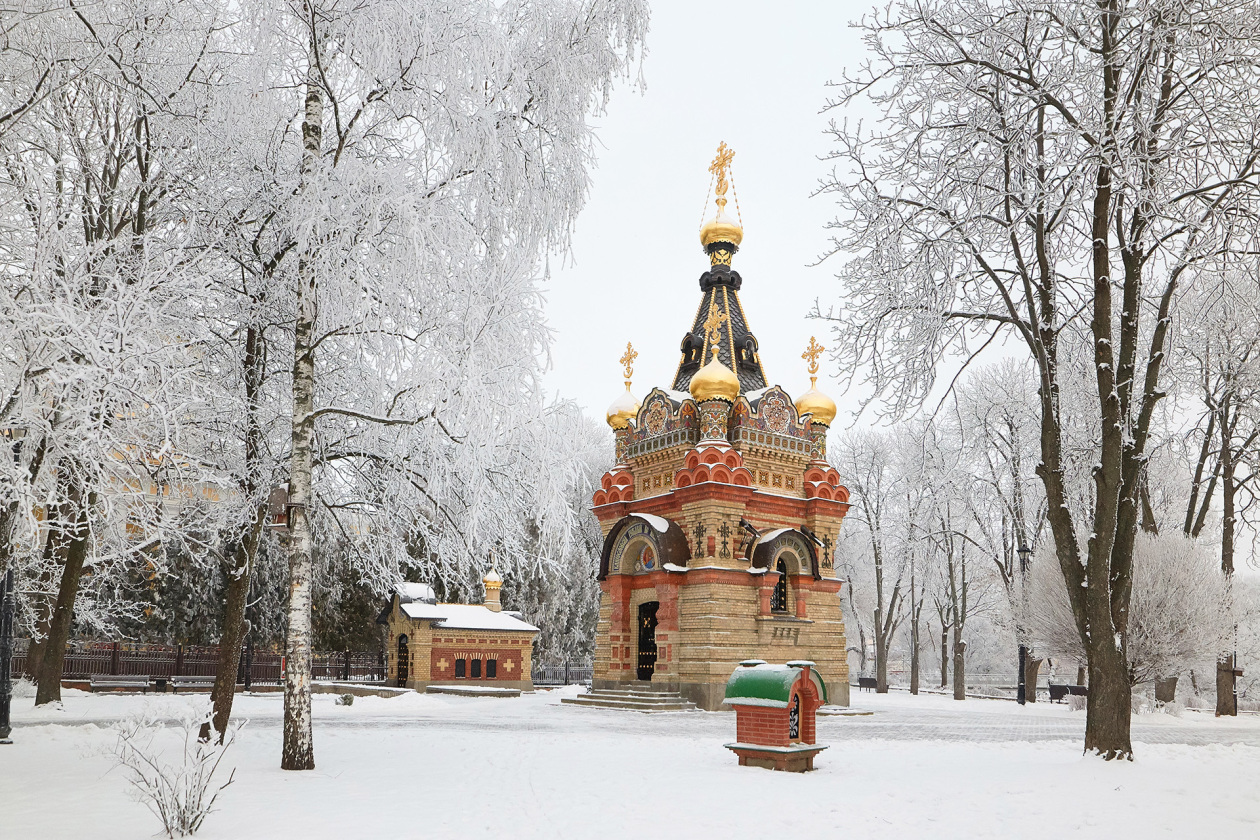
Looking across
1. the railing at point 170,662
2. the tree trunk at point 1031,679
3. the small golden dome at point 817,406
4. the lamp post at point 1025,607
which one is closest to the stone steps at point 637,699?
the small golden dome at point 817,406

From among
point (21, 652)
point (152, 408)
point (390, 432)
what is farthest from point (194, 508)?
point (21, 652)

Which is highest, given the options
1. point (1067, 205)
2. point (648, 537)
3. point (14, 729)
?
point (1067, 205)

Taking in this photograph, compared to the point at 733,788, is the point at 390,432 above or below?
above

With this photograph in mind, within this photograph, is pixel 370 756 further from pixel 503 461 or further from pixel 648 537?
pixel 648 537

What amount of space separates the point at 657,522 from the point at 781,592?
14.2ft

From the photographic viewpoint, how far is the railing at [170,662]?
27.3 metres

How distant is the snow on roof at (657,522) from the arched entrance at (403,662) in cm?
1043

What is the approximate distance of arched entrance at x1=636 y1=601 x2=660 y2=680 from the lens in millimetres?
26031

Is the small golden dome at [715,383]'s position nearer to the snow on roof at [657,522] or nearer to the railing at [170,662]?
the snow on roof at [657,522]

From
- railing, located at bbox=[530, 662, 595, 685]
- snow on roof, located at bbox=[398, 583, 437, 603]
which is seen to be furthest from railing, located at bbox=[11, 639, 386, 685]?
railing, located at bbox=[530, 662, 595, 685]

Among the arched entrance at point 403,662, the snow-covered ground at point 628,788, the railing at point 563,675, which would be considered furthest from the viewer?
the railing at point 563,675

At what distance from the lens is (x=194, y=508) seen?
12.8 meters

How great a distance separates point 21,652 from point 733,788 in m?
27.6

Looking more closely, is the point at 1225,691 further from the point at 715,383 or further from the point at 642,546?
the point at 642,546
